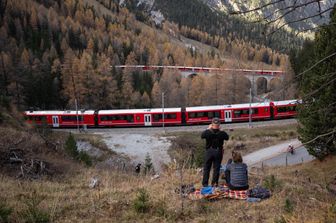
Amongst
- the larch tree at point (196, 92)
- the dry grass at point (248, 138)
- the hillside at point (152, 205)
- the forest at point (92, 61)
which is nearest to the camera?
the hillside at point (152, 205)

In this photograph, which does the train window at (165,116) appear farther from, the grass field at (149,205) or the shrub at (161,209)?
the shrub at (161,209)

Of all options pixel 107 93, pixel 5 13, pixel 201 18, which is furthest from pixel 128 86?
pixel 201 18

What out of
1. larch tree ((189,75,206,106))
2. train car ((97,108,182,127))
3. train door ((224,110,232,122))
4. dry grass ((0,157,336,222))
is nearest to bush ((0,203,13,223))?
dry grass ((0,157,336,222))

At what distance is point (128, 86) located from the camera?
2133 inches

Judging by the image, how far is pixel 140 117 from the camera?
118 ft

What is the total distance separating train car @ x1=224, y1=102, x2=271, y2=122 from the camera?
3569 centimetres

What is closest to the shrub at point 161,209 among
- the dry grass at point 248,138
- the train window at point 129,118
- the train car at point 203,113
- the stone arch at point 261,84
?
the dry grass at point 248,138

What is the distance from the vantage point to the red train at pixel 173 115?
35.3 metres

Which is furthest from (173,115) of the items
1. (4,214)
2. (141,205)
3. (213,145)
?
(4,214)

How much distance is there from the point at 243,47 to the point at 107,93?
294ft

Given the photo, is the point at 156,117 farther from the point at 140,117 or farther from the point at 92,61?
the point at 92,61

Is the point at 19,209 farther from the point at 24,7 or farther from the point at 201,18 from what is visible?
the point at 201,18

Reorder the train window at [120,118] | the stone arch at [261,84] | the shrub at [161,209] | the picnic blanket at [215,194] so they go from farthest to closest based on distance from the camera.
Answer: the stone arch at [261,84] < the train window at [120,118] < the picnic blanket at [215,194] < the shrub at [161,209]

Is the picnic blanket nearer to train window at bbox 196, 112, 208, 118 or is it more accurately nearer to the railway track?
train window at bbox 196, 112, 208, 118
